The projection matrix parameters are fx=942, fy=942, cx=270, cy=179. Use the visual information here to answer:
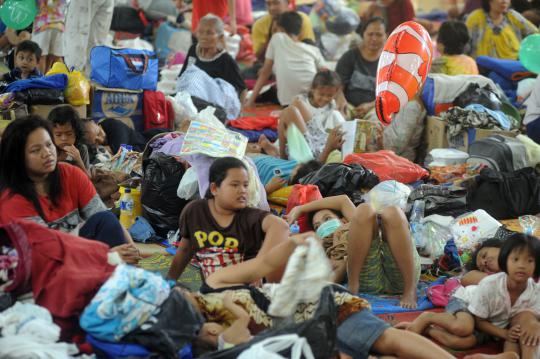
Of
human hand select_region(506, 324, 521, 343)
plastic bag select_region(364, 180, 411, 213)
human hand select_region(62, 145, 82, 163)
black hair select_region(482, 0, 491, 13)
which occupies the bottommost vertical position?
human hand select_region(506, 324, 521, 343)

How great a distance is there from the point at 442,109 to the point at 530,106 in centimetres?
62

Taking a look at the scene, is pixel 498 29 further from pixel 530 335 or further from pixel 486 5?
pixel 530 335

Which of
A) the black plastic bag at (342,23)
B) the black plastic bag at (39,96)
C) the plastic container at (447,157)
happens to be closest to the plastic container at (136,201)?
the black plastic bag at (39,96)

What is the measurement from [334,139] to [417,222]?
1.20m

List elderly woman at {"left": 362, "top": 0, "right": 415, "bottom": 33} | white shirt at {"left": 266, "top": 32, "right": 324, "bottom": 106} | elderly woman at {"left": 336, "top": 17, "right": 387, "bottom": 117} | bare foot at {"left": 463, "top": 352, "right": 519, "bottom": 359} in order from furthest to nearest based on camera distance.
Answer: elderly woman at {"left": 362, "top": 0, "right": 415, "bottom": 33}, white shirt at {"left": 266, "top": 32, "right": 324, "bottom": 106}, elderly woman at {"left": 336, "top": 17, "right": 387, "bottom": 117}, bare foot at {"left": 463, "top": 352, "right": 519, "bottom": 359}

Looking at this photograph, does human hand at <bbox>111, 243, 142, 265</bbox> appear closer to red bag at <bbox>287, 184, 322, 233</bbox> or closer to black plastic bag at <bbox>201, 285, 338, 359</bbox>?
black plastic bag at <bbox>201, 285, 338, 359</bbox>

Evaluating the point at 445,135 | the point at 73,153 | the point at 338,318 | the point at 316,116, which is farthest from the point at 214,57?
the point at 338,318

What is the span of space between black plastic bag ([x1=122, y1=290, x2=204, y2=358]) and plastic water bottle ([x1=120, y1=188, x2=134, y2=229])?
2028mm

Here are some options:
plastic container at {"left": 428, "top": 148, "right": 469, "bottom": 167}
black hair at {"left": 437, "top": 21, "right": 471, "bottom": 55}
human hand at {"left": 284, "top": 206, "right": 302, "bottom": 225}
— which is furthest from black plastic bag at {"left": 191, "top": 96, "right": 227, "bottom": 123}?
human hand at {"left": 284, "top": 206, "right": 302, "bottom": 225}

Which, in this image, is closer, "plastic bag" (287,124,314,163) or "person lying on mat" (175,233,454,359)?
"person lying on mat" (175,233,454,359)

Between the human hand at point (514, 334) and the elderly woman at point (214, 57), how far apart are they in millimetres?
4439

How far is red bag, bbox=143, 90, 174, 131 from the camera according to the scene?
6.89 m

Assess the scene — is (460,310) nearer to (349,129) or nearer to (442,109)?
(349,129)

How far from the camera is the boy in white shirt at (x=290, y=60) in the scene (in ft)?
26.8
